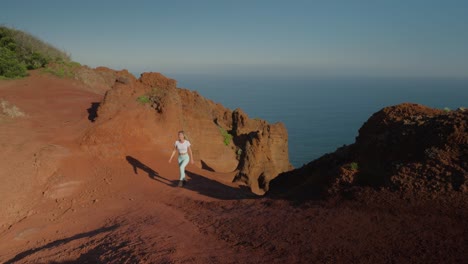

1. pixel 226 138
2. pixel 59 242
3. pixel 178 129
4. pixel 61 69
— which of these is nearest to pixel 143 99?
pixel 178 129

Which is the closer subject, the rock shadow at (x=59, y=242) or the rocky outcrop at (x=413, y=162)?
the rocky outcrop at (x=413, y=162)

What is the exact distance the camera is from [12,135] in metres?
10.5

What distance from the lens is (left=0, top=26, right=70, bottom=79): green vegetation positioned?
18812 mm

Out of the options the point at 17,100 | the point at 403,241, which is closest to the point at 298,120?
the point at 17,100

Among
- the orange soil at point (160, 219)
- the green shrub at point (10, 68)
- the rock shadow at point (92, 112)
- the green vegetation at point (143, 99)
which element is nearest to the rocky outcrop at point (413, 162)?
the orange soil at point (160, 219)

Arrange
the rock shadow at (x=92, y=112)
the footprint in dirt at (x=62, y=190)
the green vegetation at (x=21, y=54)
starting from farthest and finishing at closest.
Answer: the green vegetation at (x=21, y=54)
the rock shadow at (x=92, y=112)
the footprint in dirt at (x=62, y=190)

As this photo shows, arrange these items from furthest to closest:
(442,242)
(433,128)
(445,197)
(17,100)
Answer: (17,100)
(433,128)
(445,197)
(442,242)

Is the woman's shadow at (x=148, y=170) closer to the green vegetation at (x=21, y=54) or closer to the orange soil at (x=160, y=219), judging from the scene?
the orange soil at (x=160, y=219)

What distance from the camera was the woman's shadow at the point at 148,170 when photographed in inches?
370

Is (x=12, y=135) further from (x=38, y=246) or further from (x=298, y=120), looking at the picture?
(x=298, y=120)

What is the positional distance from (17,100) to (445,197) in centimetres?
1625

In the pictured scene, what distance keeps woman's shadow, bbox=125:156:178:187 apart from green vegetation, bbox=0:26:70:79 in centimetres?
1345

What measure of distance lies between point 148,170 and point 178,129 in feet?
10.6

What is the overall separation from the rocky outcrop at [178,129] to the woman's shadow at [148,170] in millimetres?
439
